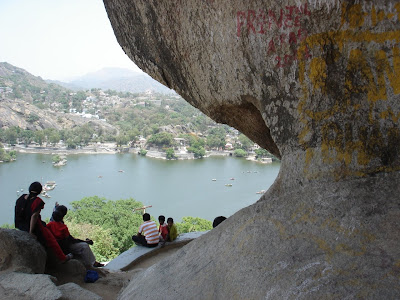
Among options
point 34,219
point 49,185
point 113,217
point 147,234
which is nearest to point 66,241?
point 34,219

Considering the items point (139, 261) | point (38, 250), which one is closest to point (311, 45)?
point (38, 250)

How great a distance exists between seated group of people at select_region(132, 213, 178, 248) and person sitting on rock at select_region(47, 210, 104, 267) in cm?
96

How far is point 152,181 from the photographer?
25.3m

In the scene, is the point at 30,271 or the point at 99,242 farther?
the point at 99,242

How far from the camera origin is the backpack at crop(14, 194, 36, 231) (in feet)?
8.64

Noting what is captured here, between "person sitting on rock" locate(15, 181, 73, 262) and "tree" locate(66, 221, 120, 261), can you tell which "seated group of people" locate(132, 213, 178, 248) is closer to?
"person sitting on rock" locate(15, 181, 73, 262)

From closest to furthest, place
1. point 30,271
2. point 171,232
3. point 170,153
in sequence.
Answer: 1. point 30,271
2. point 171,232
3. point 170,153

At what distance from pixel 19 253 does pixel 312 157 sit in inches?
74.0

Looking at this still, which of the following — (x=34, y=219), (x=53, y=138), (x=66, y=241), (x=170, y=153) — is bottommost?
(x=170, y=153)

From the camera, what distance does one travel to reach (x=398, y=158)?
5.73ft

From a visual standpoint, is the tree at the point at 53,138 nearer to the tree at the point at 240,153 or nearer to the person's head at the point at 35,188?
the tree at the point at 240,153

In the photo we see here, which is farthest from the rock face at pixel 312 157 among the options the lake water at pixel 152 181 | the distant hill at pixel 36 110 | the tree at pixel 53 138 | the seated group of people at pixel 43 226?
the distant hill at pixel 36 110

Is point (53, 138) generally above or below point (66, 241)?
above

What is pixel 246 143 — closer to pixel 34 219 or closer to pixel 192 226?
pixel 192 226
